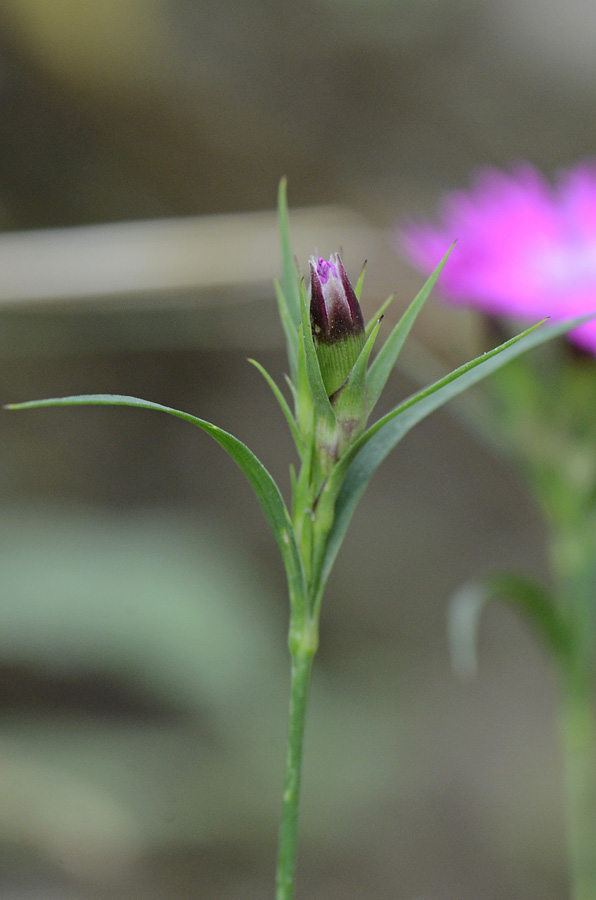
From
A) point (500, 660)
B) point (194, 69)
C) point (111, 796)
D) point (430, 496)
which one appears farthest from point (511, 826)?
point (194, 69)

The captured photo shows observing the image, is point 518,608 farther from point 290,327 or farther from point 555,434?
point 290,327

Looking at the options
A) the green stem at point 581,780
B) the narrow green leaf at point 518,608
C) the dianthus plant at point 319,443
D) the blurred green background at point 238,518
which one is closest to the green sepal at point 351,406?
the dianthus plant at point 319,443

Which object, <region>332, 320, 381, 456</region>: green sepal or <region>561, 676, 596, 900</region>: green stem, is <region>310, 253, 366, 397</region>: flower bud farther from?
<region>561, 676, 596, 900</region>: green stem

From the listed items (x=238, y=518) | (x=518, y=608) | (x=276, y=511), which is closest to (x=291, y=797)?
(x=276, y=511)

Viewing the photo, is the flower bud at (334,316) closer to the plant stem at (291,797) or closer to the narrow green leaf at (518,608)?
the plant stem at (291,797)

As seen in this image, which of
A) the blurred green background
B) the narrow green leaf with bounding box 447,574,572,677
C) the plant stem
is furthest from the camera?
the blurred green background

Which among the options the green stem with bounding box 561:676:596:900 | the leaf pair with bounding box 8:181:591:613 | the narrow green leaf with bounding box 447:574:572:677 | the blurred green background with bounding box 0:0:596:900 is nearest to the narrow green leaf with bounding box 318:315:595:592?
the leaf pair with bounding box 8:181:591:613

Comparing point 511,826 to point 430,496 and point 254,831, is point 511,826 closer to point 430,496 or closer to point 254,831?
point 254,831

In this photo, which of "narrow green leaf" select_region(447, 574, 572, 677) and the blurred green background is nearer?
"narrow green leaf" select_region(447, 574, 572, 677)
